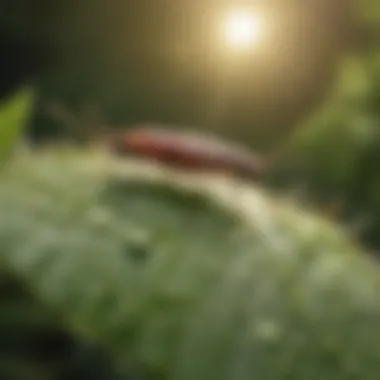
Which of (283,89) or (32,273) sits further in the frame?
(283,89)

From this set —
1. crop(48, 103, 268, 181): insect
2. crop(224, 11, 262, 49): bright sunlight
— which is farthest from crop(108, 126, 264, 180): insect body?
crop(224, 11, 262, 49): bright sunlight

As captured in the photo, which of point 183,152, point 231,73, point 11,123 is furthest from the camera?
point 231,73

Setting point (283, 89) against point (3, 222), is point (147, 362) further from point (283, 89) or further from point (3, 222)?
point (283, 89)

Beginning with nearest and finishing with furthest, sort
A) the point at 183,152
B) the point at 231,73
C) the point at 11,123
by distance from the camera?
the point at 11,123
the point at 183,152
the point at 231,73

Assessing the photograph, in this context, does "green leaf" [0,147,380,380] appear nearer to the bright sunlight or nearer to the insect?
the insect

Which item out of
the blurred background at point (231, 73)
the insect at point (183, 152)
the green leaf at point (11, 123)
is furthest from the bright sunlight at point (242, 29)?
the green leaf at point (11, 123)

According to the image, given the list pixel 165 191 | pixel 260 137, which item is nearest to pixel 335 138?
pixel 260 137

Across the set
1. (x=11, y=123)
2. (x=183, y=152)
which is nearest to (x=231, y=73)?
(x=183, y=152)

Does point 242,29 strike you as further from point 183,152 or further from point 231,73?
point 183,152
